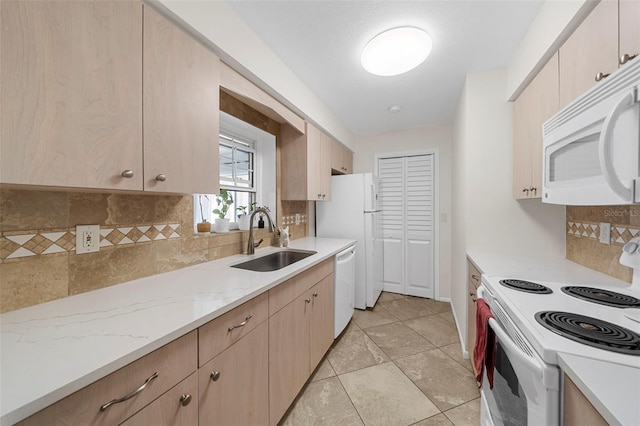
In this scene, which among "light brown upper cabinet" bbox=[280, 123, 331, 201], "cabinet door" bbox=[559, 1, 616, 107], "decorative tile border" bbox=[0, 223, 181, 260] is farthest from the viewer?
"light brown upper cabinet" bbox=[280, 123, 331, 201]

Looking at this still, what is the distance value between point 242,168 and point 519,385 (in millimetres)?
2239

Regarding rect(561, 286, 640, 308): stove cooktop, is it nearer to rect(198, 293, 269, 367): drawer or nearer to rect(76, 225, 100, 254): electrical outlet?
rect(198, 293, 269, 367): drawer

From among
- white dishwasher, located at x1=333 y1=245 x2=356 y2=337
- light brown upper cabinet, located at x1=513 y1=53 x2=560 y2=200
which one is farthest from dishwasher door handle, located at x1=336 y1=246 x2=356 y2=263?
light brown upper cabinet, located at x1=513 y1=53 x2=560 y2=200

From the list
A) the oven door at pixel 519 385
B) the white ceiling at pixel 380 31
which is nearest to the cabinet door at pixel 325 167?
the white ceiling at pixel 380 31

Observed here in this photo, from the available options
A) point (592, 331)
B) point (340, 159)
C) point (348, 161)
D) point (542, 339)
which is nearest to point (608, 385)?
point (542, 339)

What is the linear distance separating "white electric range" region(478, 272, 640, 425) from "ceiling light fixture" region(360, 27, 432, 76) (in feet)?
5.26

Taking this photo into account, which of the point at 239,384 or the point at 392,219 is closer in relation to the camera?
the point at 239,384

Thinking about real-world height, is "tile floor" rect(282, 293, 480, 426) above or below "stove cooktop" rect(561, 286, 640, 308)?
below

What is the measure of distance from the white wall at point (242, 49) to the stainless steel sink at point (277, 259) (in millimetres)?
1287

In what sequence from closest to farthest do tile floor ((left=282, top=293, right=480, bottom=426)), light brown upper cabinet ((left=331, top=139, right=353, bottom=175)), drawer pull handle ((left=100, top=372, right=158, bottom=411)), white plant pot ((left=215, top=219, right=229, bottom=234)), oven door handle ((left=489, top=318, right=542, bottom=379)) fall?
drawer pull handle ((left=100, top=372, right=158, bottom=411))
oven door handle ((left=489, top=318, right=542, bottom=379))
tile floor ((left=282, top=293, right=480, bottom=426))
white plant pot ((left=215, top=219, right=229, bottom=234))
light brown upper cabinet ((left=331, top=139, right=353, bottom=175))

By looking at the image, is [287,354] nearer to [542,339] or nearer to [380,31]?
[542,339]

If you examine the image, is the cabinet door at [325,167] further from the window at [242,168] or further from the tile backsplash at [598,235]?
the tile backsplash at [598,235]

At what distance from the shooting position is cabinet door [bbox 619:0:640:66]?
828mm

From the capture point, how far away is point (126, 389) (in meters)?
0.63
